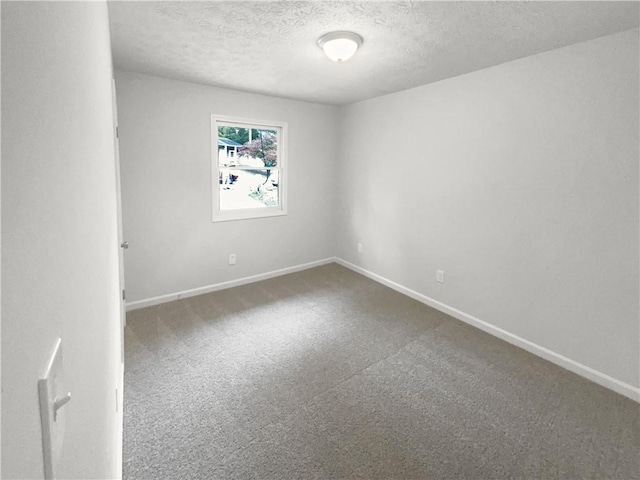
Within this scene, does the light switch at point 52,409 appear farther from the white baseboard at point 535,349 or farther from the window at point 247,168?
the window at point 247,168

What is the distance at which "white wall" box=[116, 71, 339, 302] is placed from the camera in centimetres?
348

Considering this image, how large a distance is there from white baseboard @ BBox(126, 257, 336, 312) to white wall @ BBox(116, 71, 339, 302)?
5 centimetres

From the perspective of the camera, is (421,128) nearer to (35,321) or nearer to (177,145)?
(177,145)

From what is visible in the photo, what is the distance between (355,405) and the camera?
7.43ft

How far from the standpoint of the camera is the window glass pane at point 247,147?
13.7 ft

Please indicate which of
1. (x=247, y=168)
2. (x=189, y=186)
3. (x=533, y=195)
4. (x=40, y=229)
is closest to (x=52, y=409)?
(x=40, y=229)

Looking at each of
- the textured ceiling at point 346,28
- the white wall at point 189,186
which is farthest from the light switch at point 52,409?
the white wall at point 189,186

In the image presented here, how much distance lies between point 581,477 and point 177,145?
4102 mm

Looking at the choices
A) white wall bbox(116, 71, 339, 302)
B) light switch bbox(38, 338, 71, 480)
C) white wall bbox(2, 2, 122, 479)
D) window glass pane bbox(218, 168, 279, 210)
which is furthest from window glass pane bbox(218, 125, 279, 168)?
light switch bbox(38, 338, 71, 480)

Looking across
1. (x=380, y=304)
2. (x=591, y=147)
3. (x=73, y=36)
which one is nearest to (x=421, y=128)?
(x=591, y=147)

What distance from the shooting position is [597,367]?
2.55 m

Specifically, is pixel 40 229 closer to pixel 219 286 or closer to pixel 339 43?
pixel 339 43

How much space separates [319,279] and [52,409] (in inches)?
170

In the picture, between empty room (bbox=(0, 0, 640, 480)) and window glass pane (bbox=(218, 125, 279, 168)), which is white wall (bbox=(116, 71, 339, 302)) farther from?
window glass pane (bbox=(218, 125, 279, 168))
